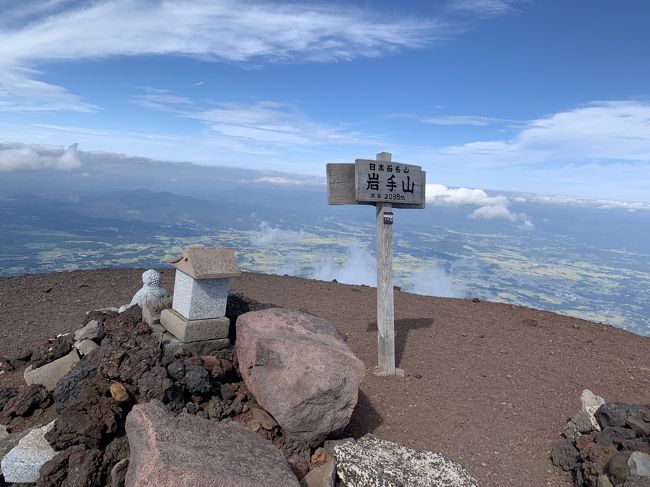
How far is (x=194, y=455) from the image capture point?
3.67m

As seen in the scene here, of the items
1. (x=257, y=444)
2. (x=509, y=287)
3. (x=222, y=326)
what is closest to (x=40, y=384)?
(x=222, y=326)

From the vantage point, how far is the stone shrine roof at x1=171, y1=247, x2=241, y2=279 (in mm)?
6414

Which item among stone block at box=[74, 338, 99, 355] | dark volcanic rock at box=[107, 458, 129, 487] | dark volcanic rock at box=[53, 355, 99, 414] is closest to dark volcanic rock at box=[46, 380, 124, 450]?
dark volcanic rock at box=[107, 458, 129, 487]

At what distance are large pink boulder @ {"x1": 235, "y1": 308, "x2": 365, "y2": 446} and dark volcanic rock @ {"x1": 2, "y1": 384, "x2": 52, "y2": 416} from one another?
291cm

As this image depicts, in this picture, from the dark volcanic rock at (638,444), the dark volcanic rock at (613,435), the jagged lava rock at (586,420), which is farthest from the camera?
the jagged lava rock at (586,420)

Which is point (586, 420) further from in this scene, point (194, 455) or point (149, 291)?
point (149, 291)

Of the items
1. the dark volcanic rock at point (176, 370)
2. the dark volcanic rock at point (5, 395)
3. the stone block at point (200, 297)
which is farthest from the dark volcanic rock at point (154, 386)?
the dark volcanic rock at point (5, 395)

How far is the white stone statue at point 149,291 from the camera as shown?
25.9 feet

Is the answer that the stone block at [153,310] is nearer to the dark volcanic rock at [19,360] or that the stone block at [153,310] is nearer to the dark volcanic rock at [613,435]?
the dark volcanic rock at [19,360]

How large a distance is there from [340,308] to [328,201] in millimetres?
5131

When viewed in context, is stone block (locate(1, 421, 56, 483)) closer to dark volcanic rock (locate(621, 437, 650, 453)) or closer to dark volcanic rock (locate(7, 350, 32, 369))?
dark volcanic rock (locate(7, 350, 32, 369))

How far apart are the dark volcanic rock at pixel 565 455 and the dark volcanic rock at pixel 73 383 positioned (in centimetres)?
604

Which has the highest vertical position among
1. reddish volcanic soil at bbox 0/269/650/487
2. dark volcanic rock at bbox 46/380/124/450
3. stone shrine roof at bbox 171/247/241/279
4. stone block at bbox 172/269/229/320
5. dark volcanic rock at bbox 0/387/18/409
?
stone shrine roof at bbox 171/247/241/279

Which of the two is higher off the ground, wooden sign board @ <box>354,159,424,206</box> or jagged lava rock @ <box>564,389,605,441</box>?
wooden sign board @ <box>354,159,424,206</box>
